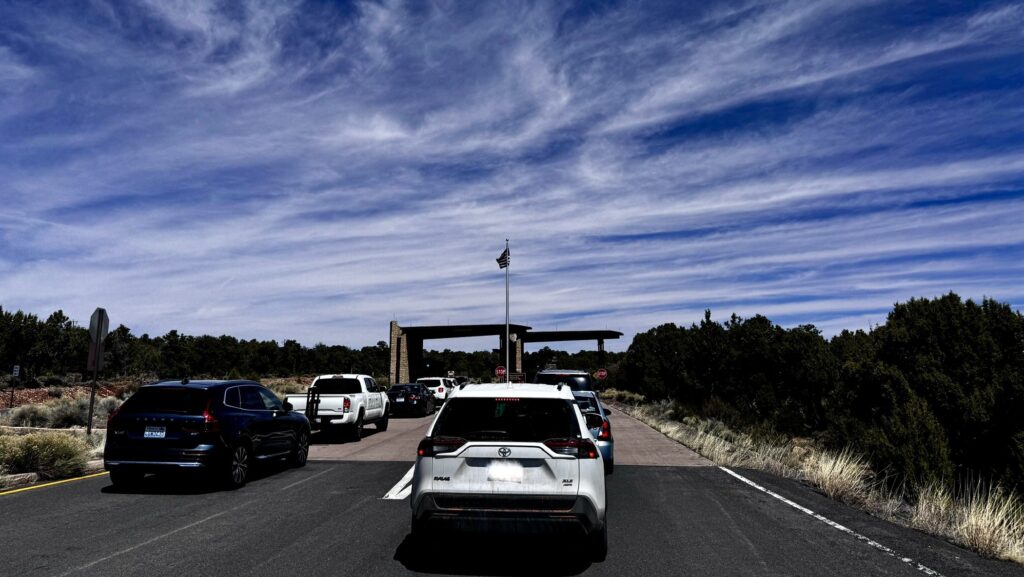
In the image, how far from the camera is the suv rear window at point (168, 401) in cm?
1037

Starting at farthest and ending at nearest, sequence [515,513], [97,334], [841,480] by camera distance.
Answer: [97,334] < [841,480] < [515,513]

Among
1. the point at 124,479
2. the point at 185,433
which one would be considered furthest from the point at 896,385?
the point at 124,479

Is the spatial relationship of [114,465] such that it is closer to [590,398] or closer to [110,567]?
[110,567]

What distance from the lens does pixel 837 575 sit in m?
5.87

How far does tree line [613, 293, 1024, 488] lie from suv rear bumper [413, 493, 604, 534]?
8815mm

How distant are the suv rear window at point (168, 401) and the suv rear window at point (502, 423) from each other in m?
6.05

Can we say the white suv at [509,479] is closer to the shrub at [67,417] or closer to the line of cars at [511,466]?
the line of cars at [511,466]

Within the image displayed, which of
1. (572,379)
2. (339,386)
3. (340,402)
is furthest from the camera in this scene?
(339,386)

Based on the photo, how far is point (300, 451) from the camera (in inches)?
525

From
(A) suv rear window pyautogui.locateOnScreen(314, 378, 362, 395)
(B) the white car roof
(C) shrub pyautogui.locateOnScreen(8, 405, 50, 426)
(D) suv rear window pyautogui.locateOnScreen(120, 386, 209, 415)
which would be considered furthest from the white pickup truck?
(B) the white car roof

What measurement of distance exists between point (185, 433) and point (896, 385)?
54.7 ft

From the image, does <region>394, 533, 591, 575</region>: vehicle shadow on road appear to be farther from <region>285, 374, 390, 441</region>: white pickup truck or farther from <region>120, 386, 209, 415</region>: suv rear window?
<region>285, 374, 390, 441</region>: white pickup truck

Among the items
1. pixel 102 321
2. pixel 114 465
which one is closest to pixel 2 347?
pixel 102 321

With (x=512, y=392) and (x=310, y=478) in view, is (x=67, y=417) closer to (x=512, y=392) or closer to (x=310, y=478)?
(x=310, y=478)
